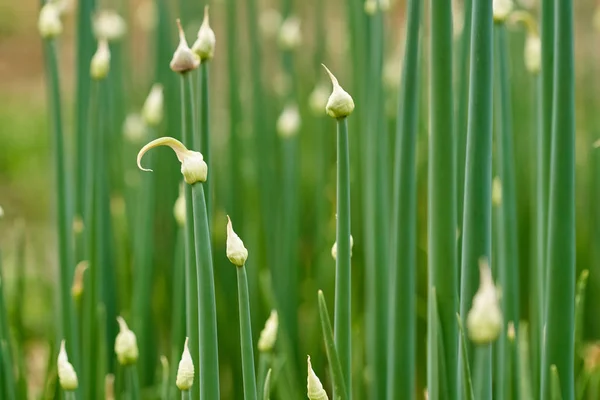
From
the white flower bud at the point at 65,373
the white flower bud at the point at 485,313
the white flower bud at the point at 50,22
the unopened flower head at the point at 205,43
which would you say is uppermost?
the white flower bud at the point at 50,22

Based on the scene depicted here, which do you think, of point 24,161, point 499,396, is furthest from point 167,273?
point 24,161

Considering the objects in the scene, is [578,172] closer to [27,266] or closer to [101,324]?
[101,324]

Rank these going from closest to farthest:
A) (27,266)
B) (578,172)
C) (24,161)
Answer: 1. (578,172)
2. (27,266)
3. (24,161)

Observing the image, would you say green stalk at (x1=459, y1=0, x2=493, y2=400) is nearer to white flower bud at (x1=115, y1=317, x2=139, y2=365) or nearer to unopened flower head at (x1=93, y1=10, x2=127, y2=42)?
white flower bud at (x1=115, y1=317, x2=139, y2=365)

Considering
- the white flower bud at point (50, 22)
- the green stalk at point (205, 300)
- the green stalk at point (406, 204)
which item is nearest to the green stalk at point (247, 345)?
the green stalk at point (205, 300)

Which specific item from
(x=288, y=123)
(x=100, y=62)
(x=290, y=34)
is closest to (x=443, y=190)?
(x=100, y=62)

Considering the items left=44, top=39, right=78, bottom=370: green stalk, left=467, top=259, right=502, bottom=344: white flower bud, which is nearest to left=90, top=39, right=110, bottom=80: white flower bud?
left=44, top=39, right=78, bottom=370: green stalk

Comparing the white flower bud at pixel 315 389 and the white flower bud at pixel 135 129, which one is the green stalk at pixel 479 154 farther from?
the white flower bud at pixel 135 129
